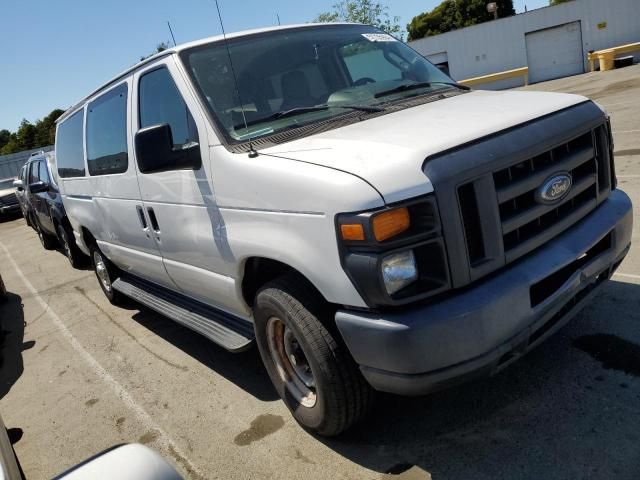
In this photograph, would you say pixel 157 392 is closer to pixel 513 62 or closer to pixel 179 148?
pixel 179 148

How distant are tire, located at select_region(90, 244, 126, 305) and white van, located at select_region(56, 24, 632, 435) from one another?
209 cm

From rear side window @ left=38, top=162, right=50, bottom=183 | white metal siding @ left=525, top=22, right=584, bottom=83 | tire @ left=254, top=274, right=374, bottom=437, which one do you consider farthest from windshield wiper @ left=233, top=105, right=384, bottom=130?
white metal siding @ left=525, top=22, right=584, bottom=83

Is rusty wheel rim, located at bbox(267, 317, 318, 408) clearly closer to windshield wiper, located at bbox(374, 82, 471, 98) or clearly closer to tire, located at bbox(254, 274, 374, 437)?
tire, located at bbox(254, 274, 374, 437)

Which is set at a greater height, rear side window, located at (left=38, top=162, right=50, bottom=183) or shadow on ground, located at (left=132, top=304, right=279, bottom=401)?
rear side window, located at (left=38, top=162, right=50, bottom=183)

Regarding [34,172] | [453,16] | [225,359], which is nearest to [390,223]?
[225,359]

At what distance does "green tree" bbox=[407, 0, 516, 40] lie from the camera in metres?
57.5

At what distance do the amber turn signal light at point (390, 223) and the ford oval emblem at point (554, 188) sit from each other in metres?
0.74

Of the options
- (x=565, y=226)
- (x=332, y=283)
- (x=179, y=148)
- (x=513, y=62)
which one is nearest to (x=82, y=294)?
(x=179, y=148)

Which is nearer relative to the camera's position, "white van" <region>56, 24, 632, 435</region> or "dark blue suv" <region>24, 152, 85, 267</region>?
"white van" <region>56, 24, 632, 435</region>

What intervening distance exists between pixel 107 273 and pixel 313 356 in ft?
13.4

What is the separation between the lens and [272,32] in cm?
371

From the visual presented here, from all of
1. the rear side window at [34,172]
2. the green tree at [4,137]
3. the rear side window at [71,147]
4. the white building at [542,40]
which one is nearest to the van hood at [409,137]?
the rear side window at [71,147]

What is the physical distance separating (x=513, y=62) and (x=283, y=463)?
123ft

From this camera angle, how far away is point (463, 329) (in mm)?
2195
